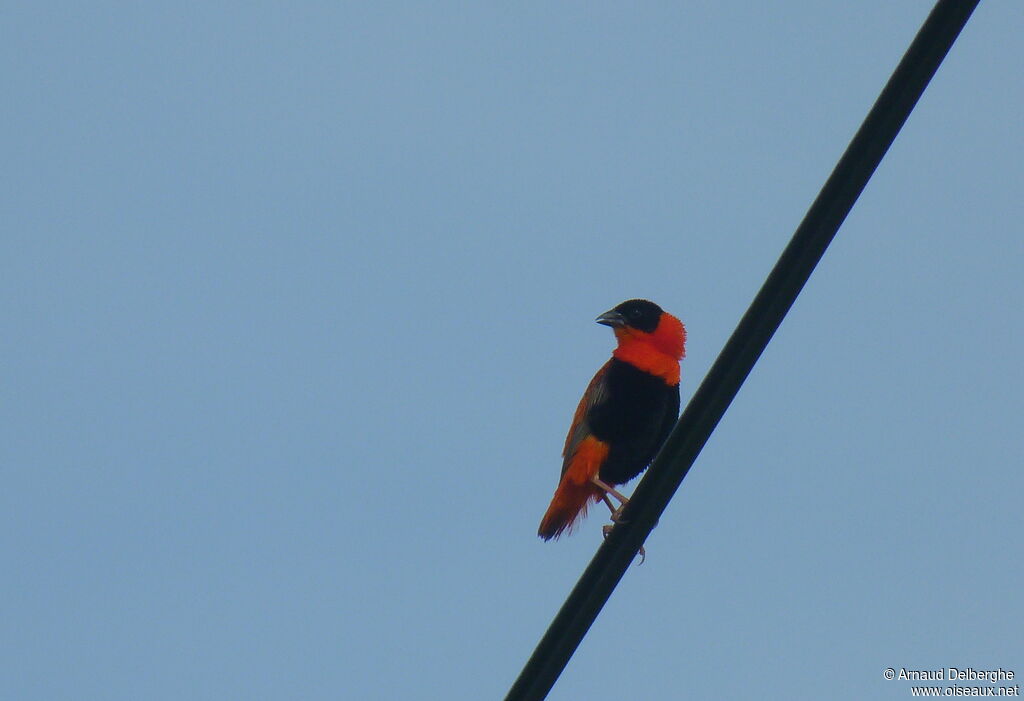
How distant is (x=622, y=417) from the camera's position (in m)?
6.79

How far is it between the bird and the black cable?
3.22 meters

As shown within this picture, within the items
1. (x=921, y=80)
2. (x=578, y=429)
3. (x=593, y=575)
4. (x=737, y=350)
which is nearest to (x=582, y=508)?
(x=578, y=429)

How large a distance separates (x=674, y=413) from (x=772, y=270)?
400cm

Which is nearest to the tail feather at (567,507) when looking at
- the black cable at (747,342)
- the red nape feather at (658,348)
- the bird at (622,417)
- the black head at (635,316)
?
the bird at (622,417)

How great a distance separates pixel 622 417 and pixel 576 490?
0.60 m

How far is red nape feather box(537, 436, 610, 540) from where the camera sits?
693 centimetres

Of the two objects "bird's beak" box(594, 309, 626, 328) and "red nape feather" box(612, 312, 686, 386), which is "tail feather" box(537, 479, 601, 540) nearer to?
"red nape feather" box(612, 312, 686, 386)

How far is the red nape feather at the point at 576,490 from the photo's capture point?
6.93m

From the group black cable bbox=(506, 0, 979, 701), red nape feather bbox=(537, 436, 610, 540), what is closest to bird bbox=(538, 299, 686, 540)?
red nape feather bbox=(537, 436, 610, 540)

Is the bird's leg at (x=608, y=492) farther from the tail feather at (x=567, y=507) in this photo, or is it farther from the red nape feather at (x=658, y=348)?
the red nape feather at (x=658, y=348)

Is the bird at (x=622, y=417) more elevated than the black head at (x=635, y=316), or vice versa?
the black head at (x=635, y=316)

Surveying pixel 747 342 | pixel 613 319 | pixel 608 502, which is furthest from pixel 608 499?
pixel 747 342

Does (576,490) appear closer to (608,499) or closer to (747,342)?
(608,499)

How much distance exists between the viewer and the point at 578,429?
7.08 metres
